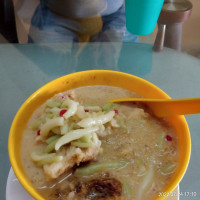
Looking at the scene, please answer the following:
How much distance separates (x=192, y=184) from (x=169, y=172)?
0.23 metres

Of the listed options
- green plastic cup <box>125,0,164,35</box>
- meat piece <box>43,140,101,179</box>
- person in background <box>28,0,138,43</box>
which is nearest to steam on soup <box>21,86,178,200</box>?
meat piece <box>43,140,101,179</box>

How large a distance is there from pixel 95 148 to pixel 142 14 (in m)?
0.69

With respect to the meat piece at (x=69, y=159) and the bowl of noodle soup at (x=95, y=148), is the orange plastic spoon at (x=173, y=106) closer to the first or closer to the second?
the bowl of noodle soup at (x=95, y=148)

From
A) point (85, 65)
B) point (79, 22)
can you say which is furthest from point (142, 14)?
point (79, 22)

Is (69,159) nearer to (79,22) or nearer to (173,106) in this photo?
(173,106)

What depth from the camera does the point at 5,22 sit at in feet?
6.31

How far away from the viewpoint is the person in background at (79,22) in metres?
1.58

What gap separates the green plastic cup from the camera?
1.08 meters

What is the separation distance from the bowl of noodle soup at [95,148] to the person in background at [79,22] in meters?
0.76

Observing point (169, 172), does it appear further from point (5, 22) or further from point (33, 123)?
point (5, 22)

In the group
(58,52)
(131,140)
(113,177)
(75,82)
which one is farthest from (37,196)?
(58,52)

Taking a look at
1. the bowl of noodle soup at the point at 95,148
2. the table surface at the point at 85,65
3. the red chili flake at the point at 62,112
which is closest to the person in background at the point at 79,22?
the table surface at the point at 85,65

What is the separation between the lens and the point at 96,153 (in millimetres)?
714

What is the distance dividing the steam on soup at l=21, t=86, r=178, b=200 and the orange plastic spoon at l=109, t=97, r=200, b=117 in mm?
41
